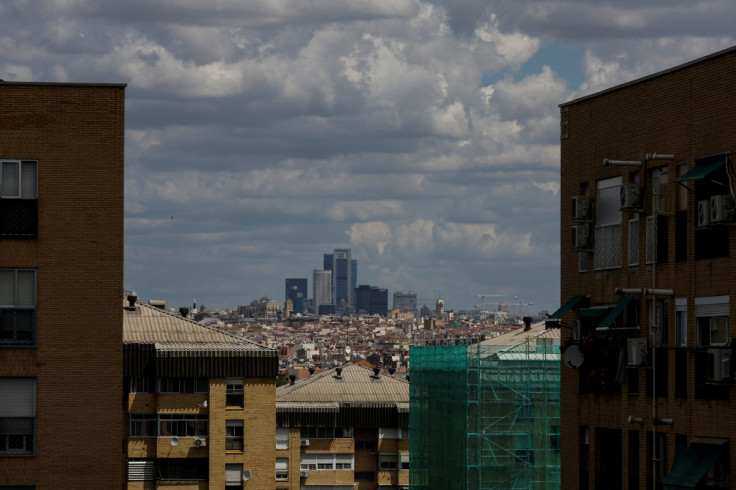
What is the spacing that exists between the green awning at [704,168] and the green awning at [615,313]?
4.04 m

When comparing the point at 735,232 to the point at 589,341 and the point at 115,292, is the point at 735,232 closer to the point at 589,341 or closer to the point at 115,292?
the point at 589,341

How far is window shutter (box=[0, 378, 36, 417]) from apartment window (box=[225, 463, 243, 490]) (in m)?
34.8

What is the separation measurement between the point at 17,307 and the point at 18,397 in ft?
6.52

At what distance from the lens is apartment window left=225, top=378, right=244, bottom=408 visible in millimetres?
66375

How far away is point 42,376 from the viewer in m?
32.5

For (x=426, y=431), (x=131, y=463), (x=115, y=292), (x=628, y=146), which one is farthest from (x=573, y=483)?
(x=426, y=431)

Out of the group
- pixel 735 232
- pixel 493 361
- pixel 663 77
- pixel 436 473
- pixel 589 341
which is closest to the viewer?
pixel 735 232

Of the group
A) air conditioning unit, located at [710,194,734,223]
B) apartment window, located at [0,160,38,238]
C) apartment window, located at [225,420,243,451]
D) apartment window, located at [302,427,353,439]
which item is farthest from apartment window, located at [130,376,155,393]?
air conditioning unit, located at [710,194,734,223]

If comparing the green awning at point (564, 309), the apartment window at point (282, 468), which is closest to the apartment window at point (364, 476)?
the apartment window at point (282, 468)

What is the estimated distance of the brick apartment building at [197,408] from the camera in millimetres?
65375

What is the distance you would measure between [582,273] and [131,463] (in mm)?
35714

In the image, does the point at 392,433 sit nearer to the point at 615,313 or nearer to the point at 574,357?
the point at 574,357

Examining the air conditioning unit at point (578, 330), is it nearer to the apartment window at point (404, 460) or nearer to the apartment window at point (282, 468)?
the apartment window at point (282, 468)

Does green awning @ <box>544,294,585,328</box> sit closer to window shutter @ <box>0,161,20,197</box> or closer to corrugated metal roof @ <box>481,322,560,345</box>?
window shutter @ <box>0,161,20,197</box>
